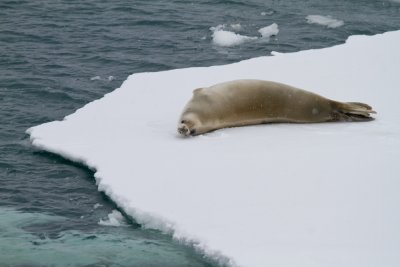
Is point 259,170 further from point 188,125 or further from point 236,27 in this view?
point 236,27

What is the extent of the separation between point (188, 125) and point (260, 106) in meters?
0.76

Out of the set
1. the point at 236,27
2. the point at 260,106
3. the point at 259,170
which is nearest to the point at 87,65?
the point at 236,27

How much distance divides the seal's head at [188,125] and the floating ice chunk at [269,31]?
14.7 feet

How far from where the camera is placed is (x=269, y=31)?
10906 mm

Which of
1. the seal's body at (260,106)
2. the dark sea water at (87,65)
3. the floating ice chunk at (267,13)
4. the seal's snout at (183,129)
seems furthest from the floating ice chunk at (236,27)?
the seal's snout at (183,129)

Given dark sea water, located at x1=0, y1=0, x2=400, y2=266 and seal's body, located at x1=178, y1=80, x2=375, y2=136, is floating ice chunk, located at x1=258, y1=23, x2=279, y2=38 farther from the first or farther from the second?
seal's body, located at x1=178, y1=80, x2=375, y2=136

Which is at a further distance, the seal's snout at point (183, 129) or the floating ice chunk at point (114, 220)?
the seal's snout at point (183, 129)

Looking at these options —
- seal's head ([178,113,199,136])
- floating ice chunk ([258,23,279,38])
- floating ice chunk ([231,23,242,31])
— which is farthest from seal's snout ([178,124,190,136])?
floating ice chunk ([231,23,242,31])

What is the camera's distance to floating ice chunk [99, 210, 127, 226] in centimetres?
529

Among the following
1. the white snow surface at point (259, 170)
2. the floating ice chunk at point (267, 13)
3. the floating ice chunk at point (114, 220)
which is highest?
the floating ice chunk at point (267, 13)

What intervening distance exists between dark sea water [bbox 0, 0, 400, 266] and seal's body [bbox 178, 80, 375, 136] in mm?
1234

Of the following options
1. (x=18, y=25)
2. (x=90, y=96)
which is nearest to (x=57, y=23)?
(x=18, y=25)

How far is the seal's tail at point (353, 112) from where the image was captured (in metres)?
6.65

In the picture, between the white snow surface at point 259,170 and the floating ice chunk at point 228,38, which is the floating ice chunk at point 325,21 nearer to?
the floating ice chunk at point 228,38
